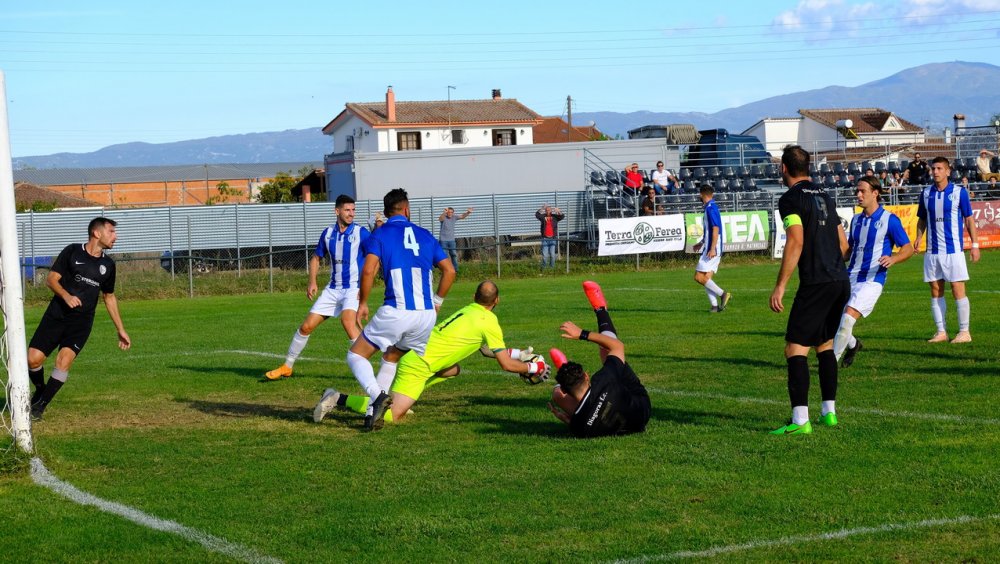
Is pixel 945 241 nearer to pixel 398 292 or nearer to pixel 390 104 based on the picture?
pixel 398 292

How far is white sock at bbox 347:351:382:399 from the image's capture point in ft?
30.9

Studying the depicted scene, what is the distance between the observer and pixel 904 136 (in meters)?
82.8

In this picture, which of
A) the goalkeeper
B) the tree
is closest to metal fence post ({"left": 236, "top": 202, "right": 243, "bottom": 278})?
the goalkeeper

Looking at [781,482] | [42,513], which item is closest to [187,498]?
[42,513]

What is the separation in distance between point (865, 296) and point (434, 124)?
228ft

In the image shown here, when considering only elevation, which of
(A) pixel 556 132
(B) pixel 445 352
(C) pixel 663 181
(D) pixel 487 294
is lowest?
(B) pixel 445 352

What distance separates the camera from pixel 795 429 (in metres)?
8.24


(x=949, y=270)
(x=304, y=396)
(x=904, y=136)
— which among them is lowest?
(x=304, y=396)

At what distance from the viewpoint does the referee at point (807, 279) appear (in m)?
8.21

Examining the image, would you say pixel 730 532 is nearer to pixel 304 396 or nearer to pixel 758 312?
pixel 304 396

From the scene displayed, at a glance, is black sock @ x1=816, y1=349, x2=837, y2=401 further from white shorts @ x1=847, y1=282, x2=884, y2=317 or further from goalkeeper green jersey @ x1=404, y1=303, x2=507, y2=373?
white shorts @ x1=847, y1=282, x2=884, y2=317

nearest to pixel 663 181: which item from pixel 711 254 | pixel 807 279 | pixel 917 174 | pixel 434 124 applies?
pixel 917 174

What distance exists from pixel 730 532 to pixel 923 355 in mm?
7380

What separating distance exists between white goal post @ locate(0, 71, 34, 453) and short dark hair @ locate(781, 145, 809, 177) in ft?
18.4
